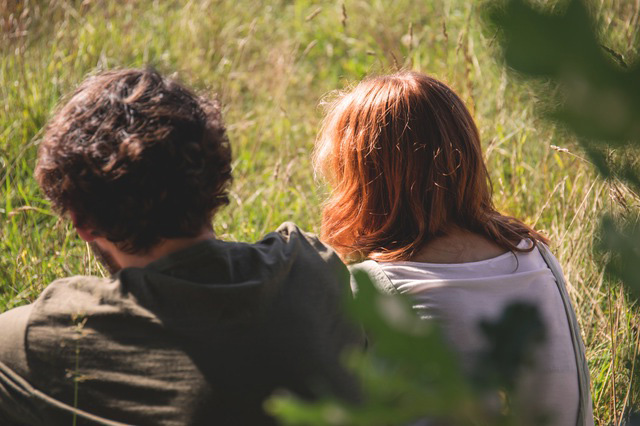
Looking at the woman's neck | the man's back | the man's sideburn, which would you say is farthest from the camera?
the woman's neck

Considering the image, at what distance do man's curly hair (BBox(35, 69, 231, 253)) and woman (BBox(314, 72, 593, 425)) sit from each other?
0.52 m

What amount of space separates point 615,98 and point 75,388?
1070 mm

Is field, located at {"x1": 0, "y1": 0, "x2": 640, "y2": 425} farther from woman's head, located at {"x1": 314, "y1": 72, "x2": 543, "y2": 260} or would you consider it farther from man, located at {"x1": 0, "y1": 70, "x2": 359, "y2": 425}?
man, located at {"x1": 0, "y1": 70, "x2": 359, "y2": 425}

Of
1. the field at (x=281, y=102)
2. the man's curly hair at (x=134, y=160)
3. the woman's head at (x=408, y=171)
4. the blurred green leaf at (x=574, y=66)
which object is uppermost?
the blurred green leaf at (x=574, y=66)

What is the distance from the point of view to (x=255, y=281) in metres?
1.30

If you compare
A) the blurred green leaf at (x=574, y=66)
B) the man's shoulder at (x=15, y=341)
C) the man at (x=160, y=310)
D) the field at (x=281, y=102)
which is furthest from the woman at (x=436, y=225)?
the blurred green leaf at (x=574, y=66)

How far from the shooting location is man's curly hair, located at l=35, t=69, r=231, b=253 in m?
1.37

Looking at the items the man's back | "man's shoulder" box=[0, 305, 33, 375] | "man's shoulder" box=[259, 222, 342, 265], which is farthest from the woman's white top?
"man's shoulder" box=[0, 305, 33, 375]

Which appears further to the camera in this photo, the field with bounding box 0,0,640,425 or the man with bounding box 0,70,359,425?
the field with bounding box 0,0,640,425

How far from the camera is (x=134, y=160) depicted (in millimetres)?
1355

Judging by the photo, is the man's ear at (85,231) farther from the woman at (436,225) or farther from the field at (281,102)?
the woman at (436,225)

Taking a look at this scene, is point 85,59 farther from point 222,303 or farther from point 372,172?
point 222,303

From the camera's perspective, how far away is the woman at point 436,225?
176 cm

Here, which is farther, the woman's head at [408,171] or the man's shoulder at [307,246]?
the woman's head at [408,171]
